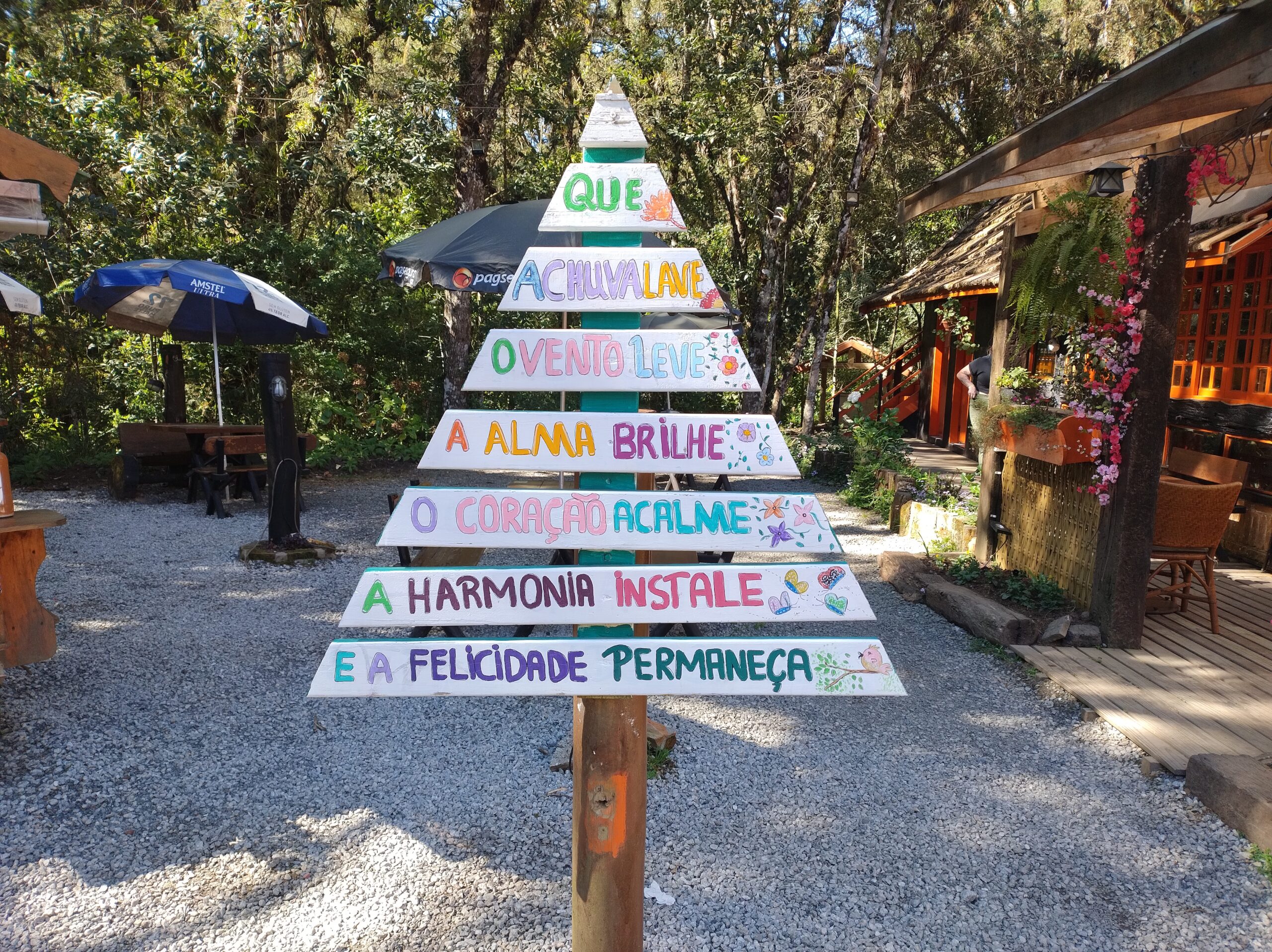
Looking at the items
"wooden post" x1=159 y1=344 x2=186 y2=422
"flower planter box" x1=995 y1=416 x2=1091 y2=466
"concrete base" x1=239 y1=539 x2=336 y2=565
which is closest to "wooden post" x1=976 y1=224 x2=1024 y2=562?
"flower planter box" x1=995 y1=416 x2=1091 y2=466

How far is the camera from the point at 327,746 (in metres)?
4.01

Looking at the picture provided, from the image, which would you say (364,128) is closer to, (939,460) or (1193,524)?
(939,460)

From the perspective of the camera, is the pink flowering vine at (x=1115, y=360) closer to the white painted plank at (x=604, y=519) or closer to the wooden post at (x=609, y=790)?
the white painted plank at (x=604, y=519)

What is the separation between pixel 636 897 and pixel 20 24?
470 inches

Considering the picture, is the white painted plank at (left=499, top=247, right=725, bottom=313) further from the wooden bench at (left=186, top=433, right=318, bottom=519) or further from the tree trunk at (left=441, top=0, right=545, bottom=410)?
the tree trunk at (left=441, top=0, right=545, bottom=410)

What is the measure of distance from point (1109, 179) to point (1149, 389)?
47.3 inches

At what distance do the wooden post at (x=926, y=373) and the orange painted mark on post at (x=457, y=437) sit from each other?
13.4 meters

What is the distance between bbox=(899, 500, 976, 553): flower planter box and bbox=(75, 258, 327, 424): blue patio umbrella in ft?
21.6

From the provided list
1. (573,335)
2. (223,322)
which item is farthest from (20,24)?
(573,335)

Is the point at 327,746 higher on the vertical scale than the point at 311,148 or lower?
lower

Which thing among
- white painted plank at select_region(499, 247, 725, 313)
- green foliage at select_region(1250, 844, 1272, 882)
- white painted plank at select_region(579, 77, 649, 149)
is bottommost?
green foliage at select_region(1250, 844, 1272, 882)

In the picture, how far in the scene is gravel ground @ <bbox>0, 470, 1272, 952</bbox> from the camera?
109 inches

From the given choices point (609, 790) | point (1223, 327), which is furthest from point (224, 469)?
point (1223, 327)

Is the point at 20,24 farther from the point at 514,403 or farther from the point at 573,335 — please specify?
the point at 573,335
